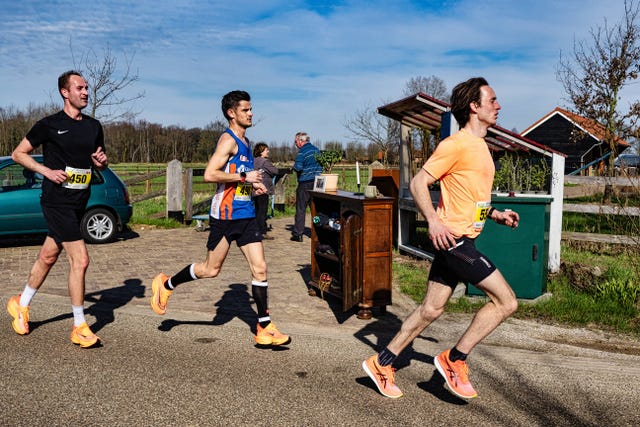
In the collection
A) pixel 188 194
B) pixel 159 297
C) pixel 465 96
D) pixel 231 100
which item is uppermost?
pixel 231 100

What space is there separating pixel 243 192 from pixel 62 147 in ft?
5.04

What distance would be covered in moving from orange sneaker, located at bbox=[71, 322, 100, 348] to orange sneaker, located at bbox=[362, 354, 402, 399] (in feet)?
7.92

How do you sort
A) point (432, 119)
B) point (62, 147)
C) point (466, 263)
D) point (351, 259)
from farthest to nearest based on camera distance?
point (432, 119) < point (351, 259) < point (62, 147) < point (466, 263)

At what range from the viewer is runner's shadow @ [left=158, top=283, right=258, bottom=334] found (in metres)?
6.16

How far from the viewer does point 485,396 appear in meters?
4.25

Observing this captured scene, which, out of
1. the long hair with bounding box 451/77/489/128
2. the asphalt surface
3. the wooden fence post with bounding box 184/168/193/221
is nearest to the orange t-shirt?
the long hair with bounding box 451/77/489/128

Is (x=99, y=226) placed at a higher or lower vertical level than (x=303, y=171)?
lower

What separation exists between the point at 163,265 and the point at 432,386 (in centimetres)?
584

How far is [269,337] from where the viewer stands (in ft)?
17.4

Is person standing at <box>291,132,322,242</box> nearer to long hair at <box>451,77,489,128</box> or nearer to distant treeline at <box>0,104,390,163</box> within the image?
long hair at <box>451,77,489,128</box>

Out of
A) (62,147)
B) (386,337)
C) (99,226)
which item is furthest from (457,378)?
(99,226)

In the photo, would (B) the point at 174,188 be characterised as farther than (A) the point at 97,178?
Yes

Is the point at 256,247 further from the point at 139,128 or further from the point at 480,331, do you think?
the point at 139,128

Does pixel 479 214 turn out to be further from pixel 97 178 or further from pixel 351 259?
pixel 97 178
